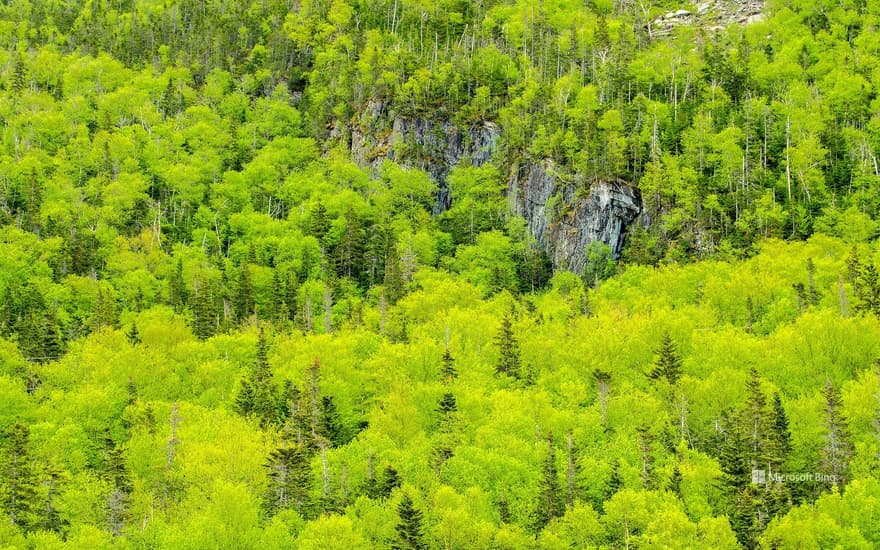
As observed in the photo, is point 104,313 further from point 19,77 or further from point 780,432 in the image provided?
point 19,77

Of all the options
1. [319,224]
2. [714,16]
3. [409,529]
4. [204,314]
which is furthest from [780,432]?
[714,16]

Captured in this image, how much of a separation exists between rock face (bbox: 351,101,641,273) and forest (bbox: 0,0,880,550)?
2.08 ft

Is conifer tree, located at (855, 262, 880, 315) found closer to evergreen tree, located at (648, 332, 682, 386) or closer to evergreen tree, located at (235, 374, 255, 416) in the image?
evergreen tree, located at (648, 332, 682, 386)

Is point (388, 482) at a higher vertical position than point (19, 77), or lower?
lower

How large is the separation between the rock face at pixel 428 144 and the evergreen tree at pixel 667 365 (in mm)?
62069

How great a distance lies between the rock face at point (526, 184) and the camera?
11200 cm

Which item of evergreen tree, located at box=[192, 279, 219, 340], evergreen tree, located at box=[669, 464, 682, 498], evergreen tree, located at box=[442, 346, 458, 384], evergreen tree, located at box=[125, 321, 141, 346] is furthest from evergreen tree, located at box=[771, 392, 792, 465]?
evergreen tree, located at box=[192, 279, 219, 340]

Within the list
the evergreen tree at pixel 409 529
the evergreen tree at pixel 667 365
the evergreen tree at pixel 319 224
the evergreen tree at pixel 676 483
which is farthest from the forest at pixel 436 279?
the evergreen tree at pixel 319 224

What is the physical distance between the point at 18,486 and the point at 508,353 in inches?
1672

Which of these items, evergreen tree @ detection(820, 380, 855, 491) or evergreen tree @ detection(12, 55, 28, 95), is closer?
evergreen tree @ detection(820, 380, 855, 491)

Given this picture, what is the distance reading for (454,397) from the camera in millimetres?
72375

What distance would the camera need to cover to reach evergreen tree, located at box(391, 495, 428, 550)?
173 ft

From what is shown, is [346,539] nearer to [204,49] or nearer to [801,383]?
[801,383]

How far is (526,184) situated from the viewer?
122812 mm
